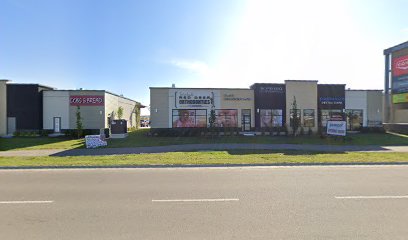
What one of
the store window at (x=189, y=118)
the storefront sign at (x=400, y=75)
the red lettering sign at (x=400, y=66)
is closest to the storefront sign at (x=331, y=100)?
the storefront sign at (x=400, y=75)

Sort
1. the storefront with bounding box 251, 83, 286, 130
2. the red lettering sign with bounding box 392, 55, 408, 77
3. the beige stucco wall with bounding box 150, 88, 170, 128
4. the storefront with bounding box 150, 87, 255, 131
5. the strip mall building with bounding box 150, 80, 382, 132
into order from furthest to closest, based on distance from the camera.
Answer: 1. the red lettering sign with bounding box 392, 55, 408, 77
2. the storefront with bounding box 251, 83, 286, 130
3. the strip mall building with bounding box 150, 80, 382, 132
4. the storefront with bounding box 150, 87, 255, 131
5. the beige stucco wall with bounding box 150, 88, 170, 128

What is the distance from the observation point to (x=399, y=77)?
37.5 m

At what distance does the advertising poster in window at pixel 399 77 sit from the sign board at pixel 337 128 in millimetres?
17204

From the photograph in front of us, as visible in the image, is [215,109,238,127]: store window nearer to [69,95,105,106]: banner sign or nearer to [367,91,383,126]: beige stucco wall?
[69,95,105,106]: banner sign

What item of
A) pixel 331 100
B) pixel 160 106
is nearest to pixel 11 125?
pixel 160 106

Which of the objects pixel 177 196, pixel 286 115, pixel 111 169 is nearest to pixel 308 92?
pixel 286 115

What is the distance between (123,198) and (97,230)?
2200 mm

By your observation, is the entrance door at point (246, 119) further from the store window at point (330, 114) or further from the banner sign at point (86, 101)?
the banner sign at point (86, 101)

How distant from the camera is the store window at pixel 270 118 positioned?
33.7m

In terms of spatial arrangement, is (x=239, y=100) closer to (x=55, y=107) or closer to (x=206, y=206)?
(x=55, y=107)

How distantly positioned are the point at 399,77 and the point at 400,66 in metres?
1.35

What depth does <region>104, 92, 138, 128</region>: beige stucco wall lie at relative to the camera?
36.3m

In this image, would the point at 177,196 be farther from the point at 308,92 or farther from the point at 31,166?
the point at 308,92

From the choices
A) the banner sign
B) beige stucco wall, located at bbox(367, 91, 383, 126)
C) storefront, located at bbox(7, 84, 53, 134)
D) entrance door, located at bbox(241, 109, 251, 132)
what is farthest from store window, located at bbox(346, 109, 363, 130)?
storefront, located at bbox(7, 84, 53, 134)
